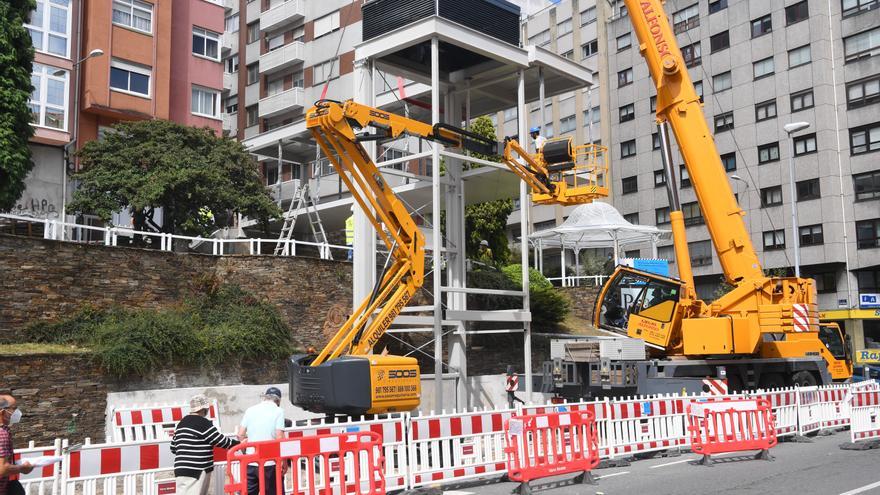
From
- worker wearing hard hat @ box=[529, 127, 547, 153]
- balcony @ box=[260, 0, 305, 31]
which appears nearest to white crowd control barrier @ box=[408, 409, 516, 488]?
worker wearing hard hat @ box=[529, 127, 547, 153]

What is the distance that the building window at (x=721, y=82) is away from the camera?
169ft

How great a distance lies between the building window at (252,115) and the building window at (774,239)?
30.2 meters

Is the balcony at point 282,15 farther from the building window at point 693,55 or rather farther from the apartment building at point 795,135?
the building window at point 693,55

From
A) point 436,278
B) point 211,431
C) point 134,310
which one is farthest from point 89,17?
point 211,431

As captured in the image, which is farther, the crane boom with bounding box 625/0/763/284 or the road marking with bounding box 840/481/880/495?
the crane boom with bounding box 625/0/763/284

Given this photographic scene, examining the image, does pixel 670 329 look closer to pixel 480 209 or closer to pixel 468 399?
pixel 468 399

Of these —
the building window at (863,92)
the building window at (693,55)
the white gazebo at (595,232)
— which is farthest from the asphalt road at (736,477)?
the building window at (693,55)

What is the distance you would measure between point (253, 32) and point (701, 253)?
30376mm

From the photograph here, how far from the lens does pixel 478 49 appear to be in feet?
67.6

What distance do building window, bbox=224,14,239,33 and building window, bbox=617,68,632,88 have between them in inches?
1041

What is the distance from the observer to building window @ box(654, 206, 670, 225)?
177ft

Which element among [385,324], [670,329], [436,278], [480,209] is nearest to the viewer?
[385,324]

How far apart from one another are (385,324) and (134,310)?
7.56m

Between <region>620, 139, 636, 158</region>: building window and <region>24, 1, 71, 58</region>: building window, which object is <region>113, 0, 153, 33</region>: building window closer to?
<region>24, 1, 71, 58</region>: building window
